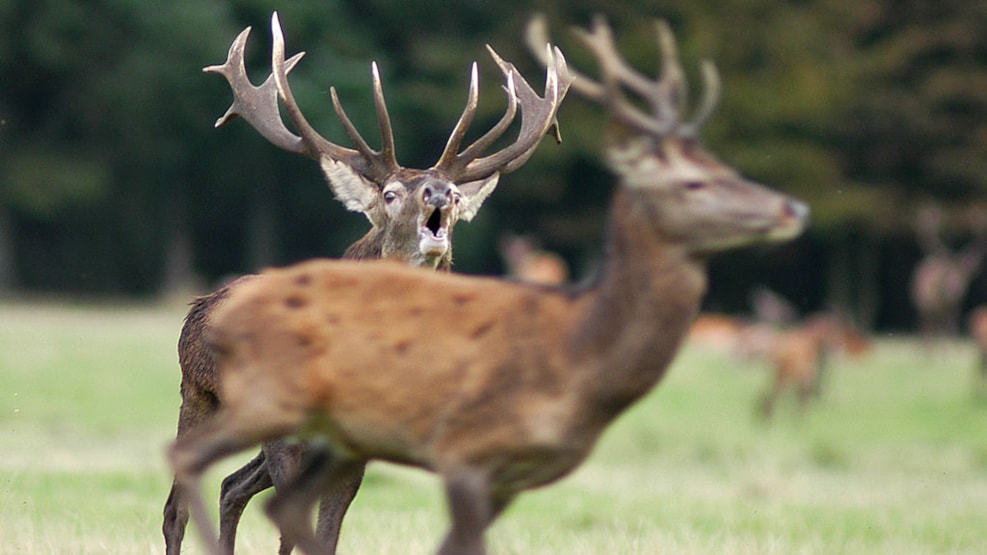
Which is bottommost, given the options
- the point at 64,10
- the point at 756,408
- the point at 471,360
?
the point at 756,408

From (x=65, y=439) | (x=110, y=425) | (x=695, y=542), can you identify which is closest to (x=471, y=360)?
(x=695, y=542)

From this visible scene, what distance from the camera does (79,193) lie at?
32.4 m

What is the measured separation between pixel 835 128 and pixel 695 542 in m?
27.3

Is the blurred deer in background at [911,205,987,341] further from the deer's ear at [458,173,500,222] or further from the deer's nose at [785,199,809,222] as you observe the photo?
the deer's nose at [785,199,809,222]

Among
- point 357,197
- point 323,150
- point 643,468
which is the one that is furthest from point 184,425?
point 643,468

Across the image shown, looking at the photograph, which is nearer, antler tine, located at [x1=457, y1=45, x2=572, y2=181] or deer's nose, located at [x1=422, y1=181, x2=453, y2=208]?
deer's nose, located at [x1=422, y1=181, x2=453, y2=208]

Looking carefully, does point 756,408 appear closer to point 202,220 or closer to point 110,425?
point 110,425

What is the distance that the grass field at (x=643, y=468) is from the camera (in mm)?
7383

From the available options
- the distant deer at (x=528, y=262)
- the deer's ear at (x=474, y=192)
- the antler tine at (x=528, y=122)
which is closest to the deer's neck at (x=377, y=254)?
the deer's ear at (x=474, y=192)

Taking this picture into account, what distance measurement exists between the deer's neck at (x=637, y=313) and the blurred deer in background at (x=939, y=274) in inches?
833

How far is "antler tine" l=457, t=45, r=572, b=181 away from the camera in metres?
7.40

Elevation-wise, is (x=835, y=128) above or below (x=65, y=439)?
above

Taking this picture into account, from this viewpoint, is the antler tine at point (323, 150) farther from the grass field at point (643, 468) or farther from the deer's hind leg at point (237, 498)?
the grass field at point (643, 468)

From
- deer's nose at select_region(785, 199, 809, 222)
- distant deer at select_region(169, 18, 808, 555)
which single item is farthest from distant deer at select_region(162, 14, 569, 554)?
deer's nose at select_region(785, 199, 809, 222)
